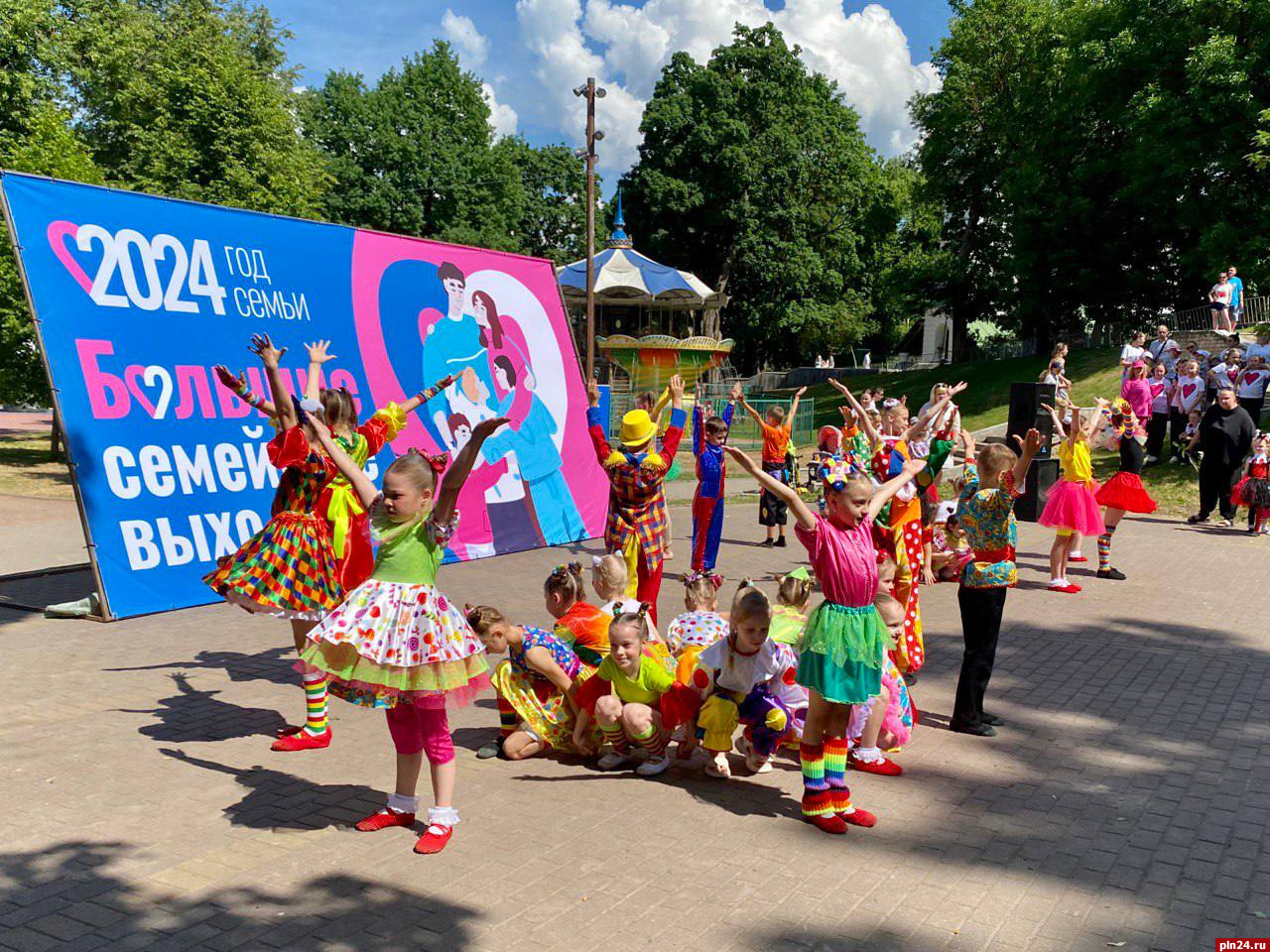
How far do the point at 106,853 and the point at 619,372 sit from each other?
3506 centimetres

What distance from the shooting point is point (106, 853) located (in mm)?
4250

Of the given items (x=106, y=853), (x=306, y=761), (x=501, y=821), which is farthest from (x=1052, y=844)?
(x=106, y=853)

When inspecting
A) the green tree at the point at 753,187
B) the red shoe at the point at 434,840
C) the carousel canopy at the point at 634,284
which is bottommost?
the red shoe at the point at 434,840

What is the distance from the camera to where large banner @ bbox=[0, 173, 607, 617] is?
328 inches

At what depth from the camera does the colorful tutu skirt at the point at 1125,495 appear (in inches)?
450

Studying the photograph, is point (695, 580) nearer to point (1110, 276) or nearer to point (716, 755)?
point (716, 755)

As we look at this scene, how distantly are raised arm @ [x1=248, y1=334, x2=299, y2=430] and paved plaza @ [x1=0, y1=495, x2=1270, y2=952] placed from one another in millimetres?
1947

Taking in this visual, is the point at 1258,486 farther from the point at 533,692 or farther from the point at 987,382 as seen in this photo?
the point at 987,382

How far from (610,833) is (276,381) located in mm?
3031

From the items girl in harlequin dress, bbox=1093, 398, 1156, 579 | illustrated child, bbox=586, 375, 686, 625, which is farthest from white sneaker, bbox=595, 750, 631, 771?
girl in harlequin dress, bbox=1093, 398, 1156, 579

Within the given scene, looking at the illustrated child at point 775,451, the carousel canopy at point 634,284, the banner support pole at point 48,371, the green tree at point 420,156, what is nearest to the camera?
the banner support pole at point 48,371

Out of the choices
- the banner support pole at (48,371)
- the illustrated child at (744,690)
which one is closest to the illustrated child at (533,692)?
the illustrated child at (744,690)

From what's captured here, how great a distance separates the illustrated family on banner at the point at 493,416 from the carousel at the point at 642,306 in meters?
22.6

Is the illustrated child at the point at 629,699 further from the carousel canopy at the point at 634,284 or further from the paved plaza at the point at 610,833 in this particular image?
the carousel canopy at the point at 634,284
